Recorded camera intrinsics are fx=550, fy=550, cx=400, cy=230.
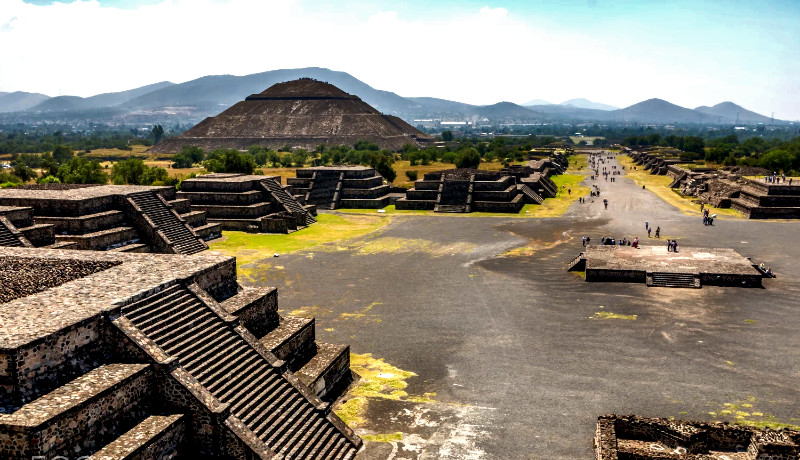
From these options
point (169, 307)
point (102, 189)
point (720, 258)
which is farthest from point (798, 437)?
point (102, 189)

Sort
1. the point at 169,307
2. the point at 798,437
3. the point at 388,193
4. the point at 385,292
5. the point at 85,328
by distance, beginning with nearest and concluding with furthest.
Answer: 1. the point at 85,328
2. the point at 798,437
3. the point at 169,307
4. the point at 385,292
5. the point at 388,193

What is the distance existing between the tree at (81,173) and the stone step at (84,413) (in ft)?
195

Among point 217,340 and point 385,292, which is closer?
point 217,340

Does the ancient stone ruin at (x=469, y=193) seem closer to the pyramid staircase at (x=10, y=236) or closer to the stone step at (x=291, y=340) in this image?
the pyramid staircase at (x=10, y=236)

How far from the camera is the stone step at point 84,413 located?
39.4 feet

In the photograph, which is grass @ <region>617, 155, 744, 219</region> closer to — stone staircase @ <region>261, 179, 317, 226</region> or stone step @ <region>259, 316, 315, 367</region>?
stone staircase @ <region>261, 179, 317, 226</region>

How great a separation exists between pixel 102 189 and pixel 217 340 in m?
31.8

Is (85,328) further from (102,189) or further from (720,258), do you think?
(720,258)

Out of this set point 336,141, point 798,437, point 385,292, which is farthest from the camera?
point 336,141

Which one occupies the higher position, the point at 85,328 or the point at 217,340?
the point at 85,328

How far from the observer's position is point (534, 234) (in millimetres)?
50938

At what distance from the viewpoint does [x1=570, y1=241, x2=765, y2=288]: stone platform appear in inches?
1353

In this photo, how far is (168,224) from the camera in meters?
41.3

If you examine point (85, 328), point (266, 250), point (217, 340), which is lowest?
point (266, 250)
